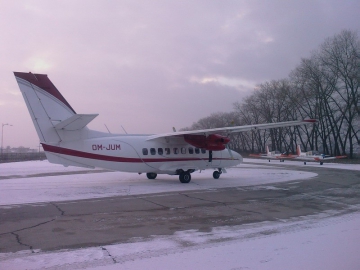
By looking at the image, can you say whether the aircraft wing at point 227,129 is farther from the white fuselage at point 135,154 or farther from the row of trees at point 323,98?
the row of trees at point 323,98

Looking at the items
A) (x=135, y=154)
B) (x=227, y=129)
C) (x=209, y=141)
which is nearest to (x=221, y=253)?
(x=227, y=129)

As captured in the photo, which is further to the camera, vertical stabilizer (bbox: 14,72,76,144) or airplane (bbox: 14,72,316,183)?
airplane (bbox: 14,72,316,183)

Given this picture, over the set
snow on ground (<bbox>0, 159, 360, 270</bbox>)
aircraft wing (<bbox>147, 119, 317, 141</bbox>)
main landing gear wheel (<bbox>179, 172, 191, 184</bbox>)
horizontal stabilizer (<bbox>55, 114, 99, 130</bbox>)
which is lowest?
snow on ground (<bbox>0, 159, 360, 270</bbox>)

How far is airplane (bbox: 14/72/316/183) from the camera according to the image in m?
17.9

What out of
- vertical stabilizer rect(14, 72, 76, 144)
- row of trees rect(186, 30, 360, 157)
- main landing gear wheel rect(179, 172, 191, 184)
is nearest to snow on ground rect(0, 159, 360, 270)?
main landing gear wheel rect(179, 172, 191, 184)

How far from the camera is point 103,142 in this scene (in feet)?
63.5

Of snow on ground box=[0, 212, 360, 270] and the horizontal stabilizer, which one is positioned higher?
A: the horizontal stabilizer

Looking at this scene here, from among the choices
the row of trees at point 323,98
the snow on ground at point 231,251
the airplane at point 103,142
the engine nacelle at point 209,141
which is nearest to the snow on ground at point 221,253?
the snow on ground at point 231,251

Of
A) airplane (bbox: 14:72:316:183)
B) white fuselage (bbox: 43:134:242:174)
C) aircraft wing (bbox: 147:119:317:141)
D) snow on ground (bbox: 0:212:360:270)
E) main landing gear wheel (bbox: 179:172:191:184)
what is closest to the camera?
snow on ground (bbox: 0:212:360:270)

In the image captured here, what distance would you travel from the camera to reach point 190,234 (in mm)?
8609

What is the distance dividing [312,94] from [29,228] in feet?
194

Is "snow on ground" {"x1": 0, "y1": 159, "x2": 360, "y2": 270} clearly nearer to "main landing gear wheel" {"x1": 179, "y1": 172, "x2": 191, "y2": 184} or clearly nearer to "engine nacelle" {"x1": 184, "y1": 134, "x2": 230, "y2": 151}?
"main landing gear wheel" {"x1": 179, "y1": 172, "x2": 191, "y2": 184}

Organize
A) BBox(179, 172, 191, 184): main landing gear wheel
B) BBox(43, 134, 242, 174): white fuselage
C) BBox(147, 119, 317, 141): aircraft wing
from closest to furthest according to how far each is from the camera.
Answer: BBox(43, 134, 242, 174): white fuselage
BBox(147, 119, 317, 141): aircraft wing
BBox(179, 172, 191, 184): main landing gear wheel

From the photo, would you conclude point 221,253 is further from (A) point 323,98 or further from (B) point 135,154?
(A) point 323,98
